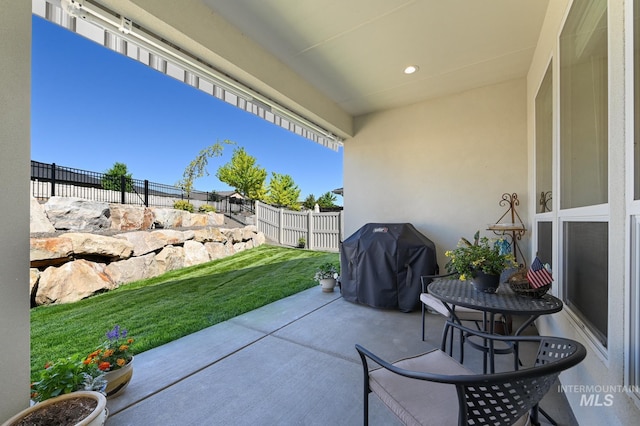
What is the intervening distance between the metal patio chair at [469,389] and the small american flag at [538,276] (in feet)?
1.98

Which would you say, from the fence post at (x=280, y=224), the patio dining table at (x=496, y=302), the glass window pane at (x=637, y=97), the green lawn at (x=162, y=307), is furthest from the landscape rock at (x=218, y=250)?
the glass window pane at (x=637, y=97)

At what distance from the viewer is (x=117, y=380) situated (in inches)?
75.8

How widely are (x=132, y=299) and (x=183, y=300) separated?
3.10ft

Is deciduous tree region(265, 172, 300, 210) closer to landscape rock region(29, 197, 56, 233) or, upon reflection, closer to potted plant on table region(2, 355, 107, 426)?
landscape rock region(29, 197, 56, 233)

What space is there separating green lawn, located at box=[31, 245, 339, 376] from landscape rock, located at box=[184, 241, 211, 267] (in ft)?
1.13

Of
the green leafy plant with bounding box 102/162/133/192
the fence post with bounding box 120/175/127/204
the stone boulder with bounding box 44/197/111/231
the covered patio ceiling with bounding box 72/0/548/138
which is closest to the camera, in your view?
the covered patio ceiling with bounding box 72/0/548/138

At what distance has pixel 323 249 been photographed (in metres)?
9.75

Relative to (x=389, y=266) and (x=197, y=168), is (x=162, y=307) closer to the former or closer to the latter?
(x=389, y=266)

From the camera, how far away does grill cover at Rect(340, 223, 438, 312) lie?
145 inches

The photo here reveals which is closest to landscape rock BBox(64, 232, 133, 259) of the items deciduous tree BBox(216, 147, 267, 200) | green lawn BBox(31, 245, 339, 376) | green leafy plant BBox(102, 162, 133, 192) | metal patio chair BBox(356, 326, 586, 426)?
green lawn BBox(31, 245, 339, 376)

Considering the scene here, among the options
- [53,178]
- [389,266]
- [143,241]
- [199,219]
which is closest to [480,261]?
[389,266]

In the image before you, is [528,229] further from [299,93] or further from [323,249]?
[323,249]

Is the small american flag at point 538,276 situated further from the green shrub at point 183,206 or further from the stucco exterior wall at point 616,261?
the green shrub at point 183,206

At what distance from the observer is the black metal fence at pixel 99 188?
5559mm
